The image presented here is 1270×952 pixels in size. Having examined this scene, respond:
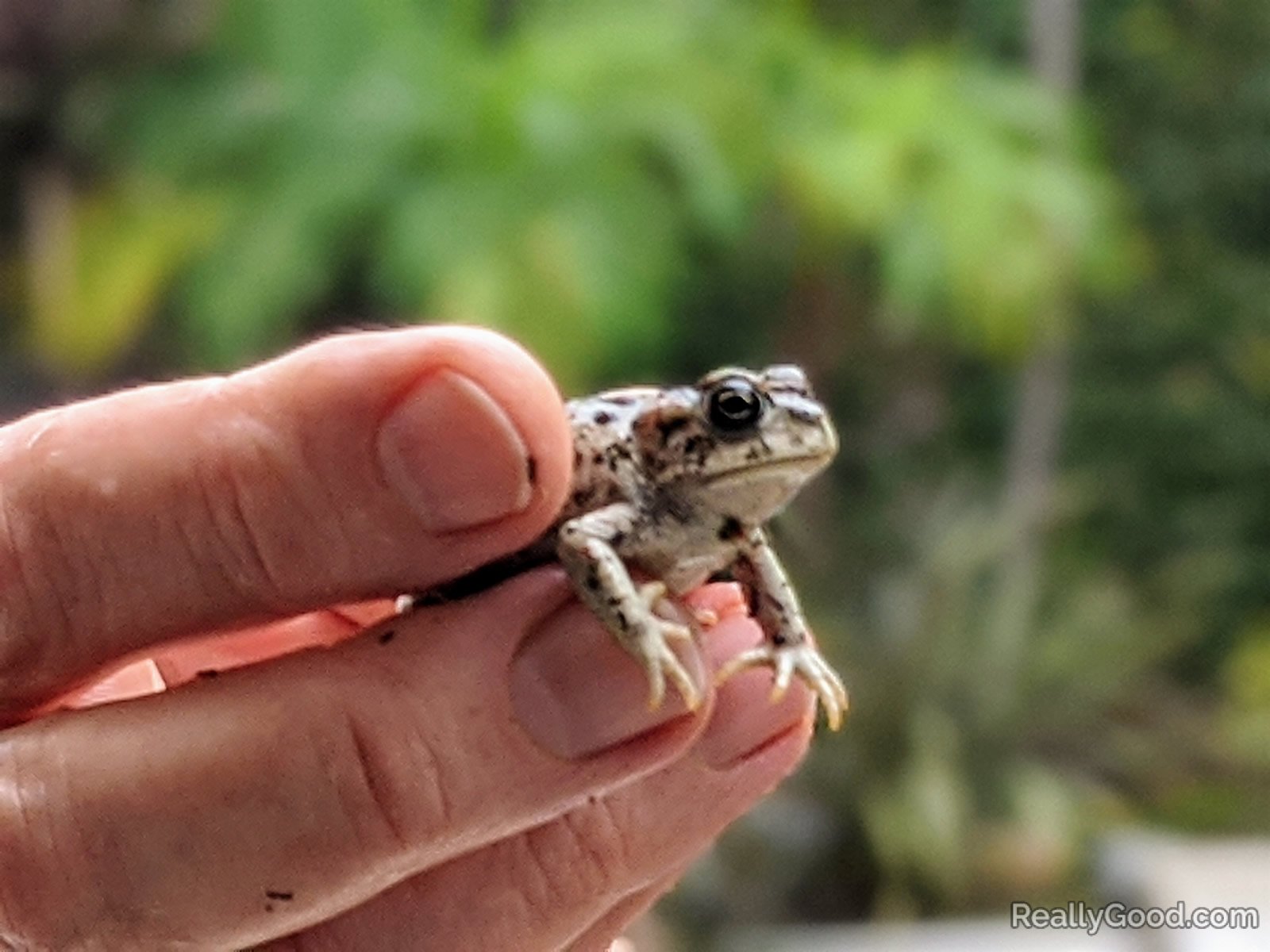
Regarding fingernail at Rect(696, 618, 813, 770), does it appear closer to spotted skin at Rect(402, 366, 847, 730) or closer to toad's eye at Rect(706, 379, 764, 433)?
spotted skin at Rect(402, 366, 847, 730)

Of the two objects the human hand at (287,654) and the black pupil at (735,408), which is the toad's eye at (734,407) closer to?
the black pupil at (735,408)

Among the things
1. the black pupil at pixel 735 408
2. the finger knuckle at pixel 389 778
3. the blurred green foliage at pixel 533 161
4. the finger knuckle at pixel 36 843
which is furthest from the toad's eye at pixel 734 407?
the blurred green foliage at pixel 533 161

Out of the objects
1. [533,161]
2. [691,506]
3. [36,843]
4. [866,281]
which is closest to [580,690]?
[691,506]

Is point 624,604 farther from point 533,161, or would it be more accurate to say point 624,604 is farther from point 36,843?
point 533,161

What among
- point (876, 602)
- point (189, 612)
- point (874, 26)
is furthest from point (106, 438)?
point (874, 26)

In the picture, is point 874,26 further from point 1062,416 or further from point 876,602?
point 876,602

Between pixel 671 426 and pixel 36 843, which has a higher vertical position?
pixel 671 426

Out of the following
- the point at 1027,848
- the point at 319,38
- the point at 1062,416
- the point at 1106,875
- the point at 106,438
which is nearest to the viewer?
the point at 106,438
